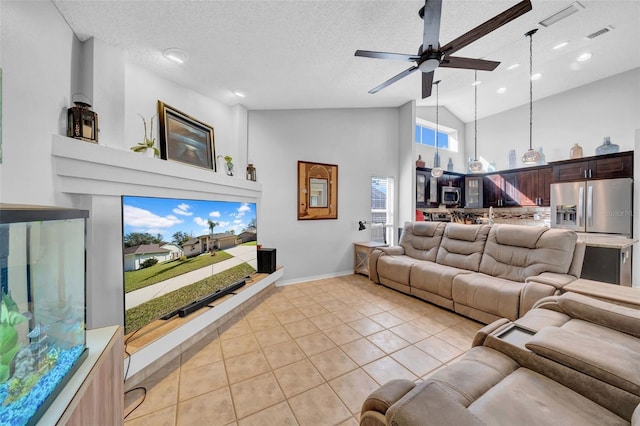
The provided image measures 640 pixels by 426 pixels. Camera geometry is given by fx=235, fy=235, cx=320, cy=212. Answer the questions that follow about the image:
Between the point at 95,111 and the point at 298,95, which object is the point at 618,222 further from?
the point at 95,111

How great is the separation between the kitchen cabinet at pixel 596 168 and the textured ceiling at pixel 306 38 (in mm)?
1627

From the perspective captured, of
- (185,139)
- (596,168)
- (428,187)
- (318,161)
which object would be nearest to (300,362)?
(185,139)

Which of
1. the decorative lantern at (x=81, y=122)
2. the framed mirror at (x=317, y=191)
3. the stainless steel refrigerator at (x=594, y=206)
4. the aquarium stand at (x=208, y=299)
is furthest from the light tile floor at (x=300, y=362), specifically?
the stainless steel refrigerator at (x=594, y=206)

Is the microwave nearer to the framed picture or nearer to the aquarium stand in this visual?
the aquarium stand

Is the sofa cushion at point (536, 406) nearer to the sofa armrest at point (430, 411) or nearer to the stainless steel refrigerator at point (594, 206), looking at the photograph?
the sofa armrest at point (430, 411)

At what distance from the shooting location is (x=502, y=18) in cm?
169

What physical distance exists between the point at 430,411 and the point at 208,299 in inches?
84.6

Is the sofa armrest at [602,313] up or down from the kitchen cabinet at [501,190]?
down

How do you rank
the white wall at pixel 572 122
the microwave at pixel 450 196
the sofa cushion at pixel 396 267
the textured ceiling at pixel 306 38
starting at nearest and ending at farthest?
the textured ceiling at pixel 306 38
the sofa cushion at pixel 396 267
the white wall at pixel 572 122
the microwave at pixel 450 196

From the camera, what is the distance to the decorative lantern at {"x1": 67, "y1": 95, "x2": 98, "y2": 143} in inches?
61.8

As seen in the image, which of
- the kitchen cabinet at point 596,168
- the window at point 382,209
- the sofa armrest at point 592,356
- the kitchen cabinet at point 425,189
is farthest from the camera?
the kitchen cabinet at point 425,189

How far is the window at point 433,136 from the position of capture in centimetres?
585

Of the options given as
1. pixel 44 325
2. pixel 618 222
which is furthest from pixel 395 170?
pixel 44 325

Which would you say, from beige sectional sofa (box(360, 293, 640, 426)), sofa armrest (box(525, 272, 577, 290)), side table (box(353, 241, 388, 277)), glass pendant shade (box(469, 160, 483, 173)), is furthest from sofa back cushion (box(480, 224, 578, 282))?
side table (box(353, 241, 388, 277))
